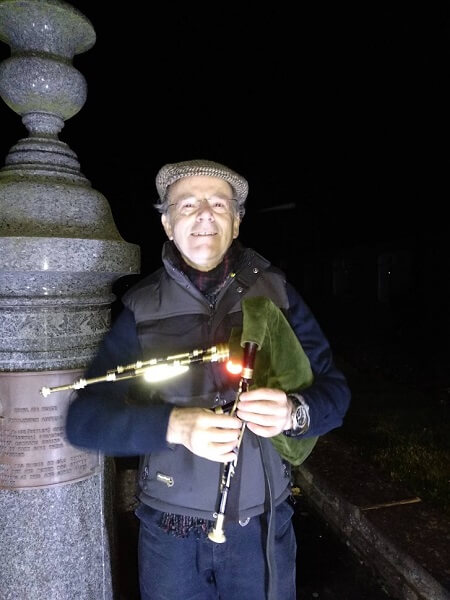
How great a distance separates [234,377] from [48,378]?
3.04ft

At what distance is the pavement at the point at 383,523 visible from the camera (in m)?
2.94

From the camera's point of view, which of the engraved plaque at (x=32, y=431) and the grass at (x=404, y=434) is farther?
the grass at (x=404, y=434)

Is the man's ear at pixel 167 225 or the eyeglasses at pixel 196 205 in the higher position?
the eyeglasses at pixel 196 205

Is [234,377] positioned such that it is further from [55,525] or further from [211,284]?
[55,525]

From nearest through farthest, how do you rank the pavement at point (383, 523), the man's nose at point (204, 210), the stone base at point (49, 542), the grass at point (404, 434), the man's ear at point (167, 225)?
1. the man's nose at point (204, 210)
2. the man's ear at point (167, 225)
3. the stone base at point (49, 542)
4. the pavement at point (383, 523)
5. the grass at point (404, 434)

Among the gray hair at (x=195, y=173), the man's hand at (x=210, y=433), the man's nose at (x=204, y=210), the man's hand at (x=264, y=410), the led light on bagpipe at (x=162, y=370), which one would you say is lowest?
the man's hand at (x=210, y=433)

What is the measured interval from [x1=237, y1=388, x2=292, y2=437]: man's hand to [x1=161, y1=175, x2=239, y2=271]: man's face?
0.70 metres

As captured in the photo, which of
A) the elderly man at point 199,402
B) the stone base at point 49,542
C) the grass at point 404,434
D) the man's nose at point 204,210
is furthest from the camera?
the grass at point 404,434

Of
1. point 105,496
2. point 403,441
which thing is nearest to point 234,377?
point 105,496

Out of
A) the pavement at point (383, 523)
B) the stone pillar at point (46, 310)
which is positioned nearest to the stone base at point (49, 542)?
the stone pillar at point (46, 310)

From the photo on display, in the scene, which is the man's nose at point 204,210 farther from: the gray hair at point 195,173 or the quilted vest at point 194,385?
the quilted vest at point 194,385

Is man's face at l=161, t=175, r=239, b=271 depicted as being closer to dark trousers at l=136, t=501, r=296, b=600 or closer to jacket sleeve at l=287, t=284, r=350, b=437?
jacket sleeve at l=287, t=284, r=350, b=437

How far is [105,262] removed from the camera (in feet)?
7.23

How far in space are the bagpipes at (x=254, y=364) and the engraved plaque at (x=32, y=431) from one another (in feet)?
0.85
